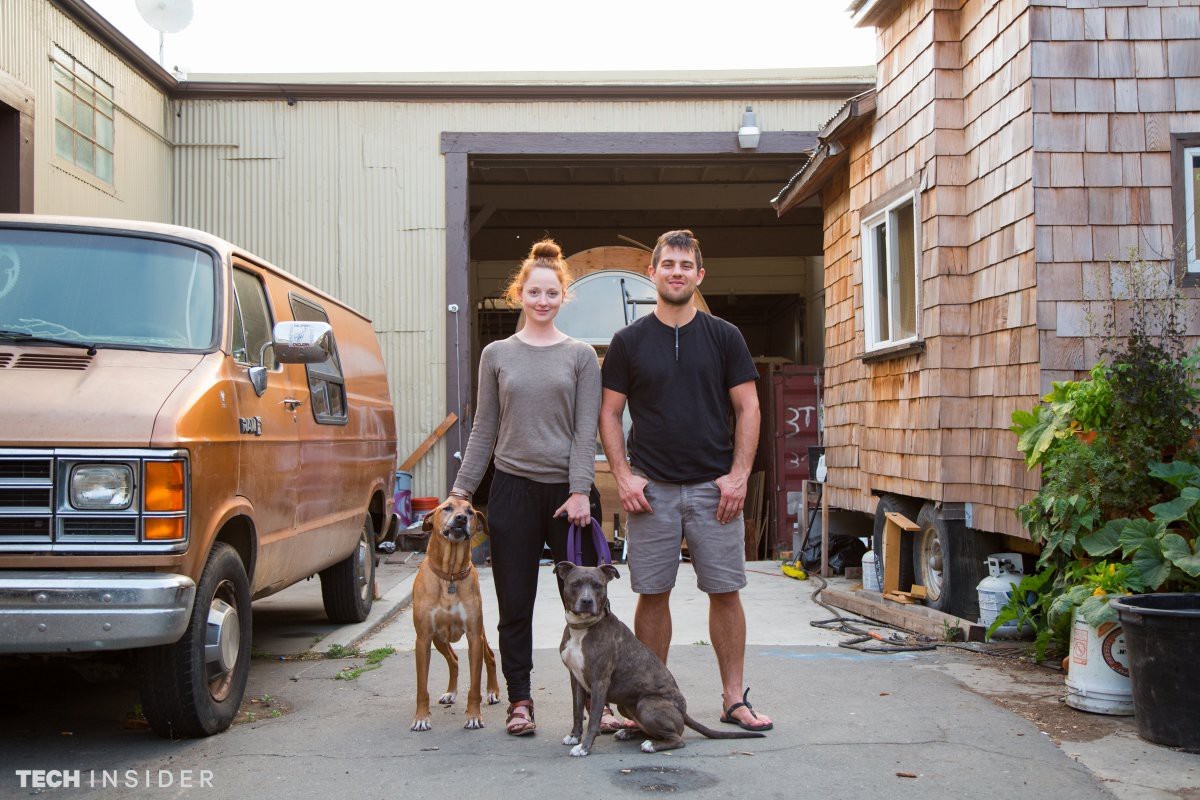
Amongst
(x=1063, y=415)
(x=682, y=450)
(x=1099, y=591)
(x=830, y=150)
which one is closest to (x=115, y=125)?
(x=830, y=150)

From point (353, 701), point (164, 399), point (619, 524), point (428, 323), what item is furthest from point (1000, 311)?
point (428, 323)

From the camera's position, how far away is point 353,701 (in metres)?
5.61

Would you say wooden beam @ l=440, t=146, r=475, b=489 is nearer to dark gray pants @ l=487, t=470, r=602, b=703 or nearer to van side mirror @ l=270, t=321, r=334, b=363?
van side mirror @ l=270, t=321, r=334, b=363

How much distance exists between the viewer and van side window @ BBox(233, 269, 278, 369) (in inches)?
212

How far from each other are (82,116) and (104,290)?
27.0ft

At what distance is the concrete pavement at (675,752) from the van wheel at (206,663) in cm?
12

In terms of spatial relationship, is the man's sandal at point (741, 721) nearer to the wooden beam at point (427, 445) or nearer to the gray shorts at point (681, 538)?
the gray shorts at point (681, 538)

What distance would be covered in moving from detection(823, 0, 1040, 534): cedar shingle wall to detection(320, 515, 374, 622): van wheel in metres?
4.09

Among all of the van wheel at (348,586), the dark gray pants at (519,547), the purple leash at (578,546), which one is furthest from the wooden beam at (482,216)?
the purple leash at (578,546)

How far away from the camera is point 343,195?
14617mm

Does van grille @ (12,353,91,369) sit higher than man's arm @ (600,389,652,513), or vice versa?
van grille @ (12,353,91,369)

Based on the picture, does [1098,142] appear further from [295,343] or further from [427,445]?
[427,445]

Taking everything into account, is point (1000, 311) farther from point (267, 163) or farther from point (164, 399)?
point (267, 163)

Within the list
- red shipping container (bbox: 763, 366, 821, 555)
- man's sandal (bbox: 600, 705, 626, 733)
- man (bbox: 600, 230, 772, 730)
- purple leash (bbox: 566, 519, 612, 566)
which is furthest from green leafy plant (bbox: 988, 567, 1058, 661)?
red shipping container (bbox: 763, 366, 821, 555)
